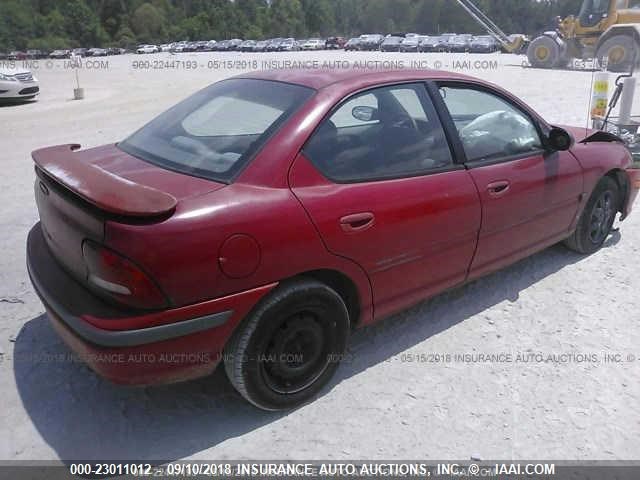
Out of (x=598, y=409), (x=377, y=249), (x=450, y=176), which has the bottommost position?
(x=598, y=409)

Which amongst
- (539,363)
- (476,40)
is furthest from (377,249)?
(476,40)

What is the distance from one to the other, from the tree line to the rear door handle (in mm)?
86990

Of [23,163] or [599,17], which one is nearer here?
[23,163]

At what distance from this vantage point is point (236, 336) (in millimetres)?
2416

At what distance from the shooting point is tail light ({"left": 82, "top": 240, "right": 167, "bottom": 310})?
2.13 metres

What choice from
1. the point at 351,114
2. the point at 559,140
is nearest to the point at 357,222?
the point at 351,114

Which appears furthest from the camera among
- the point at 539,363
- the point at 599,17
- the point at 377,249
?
the point at 599,17

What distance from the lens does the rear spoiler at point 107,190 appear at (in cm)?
214

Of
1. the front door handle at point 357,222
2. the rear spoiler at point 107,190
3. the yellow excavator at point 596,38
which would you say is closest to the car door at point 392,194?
the front door handle at point 357,222

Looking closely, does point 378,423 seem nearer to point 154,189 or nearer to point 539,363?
point 539,363

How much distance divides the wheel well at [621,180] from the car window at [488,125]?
3.44 feet

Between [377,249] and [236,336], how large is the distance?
2.73ft

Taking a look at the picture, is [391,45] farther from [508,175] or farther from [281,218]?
[281,218]

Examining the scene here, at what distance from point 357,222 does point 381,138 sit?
595mm
